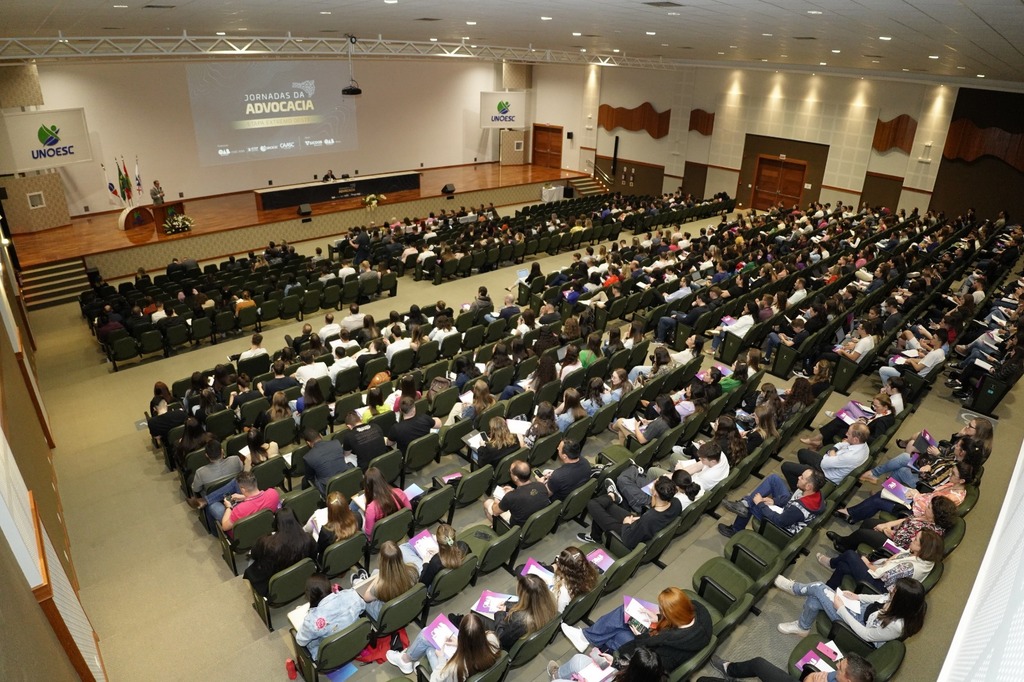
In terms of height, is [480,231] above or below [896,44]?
below

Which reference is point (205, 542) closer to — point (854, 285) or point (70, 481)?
point (70, 481)

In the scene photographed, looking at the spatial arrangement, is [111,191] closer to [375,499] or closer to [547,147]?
[375,499]

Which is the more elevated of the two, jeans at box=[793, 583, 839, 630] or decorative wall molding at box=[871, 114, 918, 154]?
decorative wall molding at box=[871, 114, 918, 154]

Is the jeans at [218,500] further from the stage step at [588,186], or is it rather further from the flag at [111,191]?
the stage step at [588,186]

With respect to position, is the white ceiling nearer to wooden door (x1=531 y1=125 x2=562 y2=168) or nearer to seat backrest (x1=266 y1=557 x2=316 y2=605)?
seat backrest (x1=266 y1=557 x2=316 y2=605)

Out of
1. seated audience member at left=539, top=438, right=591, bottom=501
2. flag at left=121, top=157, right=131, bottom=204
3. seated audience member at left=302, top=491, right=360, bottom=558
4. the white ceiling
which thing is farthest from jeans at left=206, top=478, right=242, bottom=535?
flag at left=121, top=157, right=131, bottom=204

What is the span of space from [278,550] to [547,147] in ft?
83.1

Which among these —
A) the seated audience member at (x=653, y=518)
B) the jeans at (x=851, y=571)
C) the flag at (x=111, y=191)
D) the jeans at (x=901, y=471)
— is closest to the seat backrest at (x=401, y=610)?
the seated audience member at (x=653, y=518)

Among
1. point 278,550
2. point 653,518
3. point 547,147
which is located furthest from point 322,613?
point 547,147

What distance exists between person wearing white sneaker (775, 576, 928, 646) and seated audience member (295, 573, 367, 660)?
3653 millimetres

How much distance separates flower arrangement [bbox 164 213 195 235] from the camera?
52.6ft

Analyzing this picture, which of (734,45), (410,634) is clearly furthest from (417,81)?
(410,634)

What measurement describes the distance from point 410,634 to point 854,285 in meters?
10.5

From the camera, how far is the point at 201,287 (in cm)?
1234
